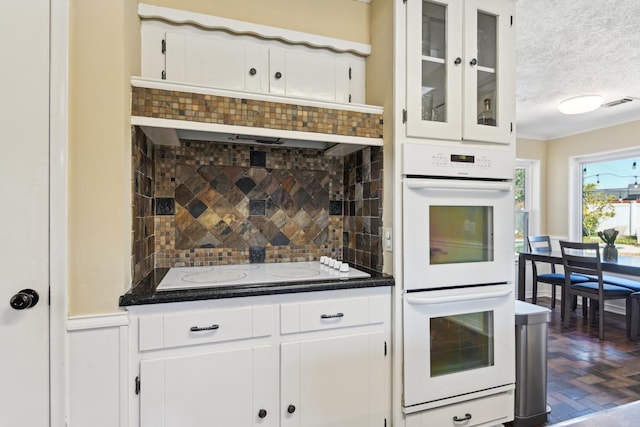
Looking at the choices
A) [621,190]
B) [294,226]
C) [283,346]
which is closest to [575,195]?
[621,190]

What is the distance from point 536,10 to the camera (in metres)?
1.97

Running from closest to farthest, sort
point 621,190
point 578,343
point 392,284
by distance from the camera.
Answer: point 392,284, point 578,343, point 621,190

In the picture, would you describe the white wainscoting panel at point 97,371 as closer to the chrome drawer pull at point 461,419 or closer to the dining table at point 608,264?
the chrome drawer pull at point 461,419

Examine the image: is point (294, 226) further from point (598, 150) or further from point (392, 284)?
point (598, 150)

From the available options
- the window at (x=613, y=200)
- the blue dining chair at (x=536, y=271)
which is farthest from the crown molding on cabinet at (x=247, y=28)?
the window at (x=613, y=200)

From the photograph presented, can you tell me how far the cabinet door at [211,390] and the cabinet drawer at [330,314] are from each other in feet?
0.55

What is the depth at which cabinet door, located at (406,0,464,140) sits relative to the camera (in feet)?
5.87

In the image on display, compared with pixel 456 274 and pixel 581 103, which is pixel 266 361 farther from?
pixel 581 103

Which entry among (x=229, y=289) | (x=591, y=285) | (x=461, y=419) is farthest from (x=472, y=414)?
(x=591, y=285)

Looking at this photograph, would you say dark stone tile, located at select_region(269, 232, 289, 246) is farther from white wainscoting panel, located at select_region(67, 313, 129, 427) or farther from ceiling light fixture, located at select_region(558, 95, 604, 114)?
ceiling light fixture, located at select_region(558, 95, 604, 114)

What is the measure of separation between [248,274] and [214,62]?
3.83 feet

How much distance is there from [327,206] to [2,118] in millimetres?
1667

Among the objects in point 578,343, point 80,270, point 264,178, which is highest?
point 264,178

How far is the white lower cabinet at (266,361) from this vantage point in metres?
1.41
